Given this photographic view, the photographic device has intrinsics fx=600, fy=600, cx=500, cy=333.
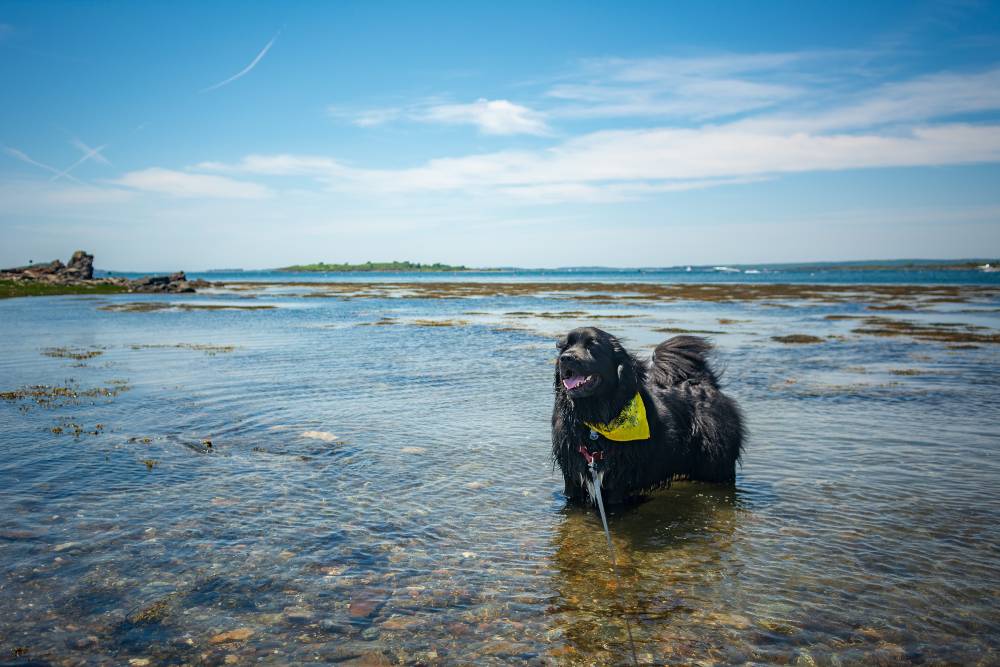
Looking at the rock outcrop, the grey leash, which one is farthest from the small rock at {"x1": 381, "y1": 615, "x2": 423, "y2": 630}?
the rock outcrop

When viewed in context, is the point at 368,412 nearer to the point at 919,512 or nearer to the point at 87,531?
the point at 87,531

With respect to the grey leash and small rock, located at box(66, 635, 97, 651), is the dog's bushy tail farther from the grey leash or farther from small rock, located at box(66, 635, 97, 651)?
small rock, located at box(66, 635, 97, 651)

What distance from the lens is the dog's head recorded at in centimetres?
543

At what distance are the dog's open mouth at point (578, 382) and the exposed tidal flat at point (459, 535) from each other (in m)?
1.34

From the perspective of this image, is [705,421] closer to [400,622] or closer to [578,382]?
[578,382]

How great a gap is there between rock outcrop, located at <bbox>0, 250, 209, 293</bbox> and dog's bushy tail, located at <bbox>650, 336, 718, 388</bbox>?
65.5 m

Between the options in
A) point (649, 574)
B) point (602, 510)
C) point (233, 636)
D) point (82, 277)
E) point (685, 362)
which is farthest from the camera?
point (82, 277)

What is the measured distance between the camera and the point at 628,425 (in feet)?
18.9

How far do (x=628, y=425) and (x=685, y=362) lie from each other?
1873 millimetres

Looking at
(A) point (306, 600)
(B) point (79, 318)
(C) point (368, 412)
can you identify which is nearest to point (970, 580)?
(A) point (306, 600)

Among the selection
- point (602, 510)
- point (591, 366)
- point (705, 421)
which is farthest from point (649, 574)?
point (705, 421)

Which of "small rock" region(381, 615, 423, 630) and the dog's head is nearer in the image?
"small rock" region(381, 615, 423, 630)

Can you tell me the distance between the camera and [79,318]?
30109mm

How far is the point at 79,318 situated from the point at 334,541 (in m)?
31.9
